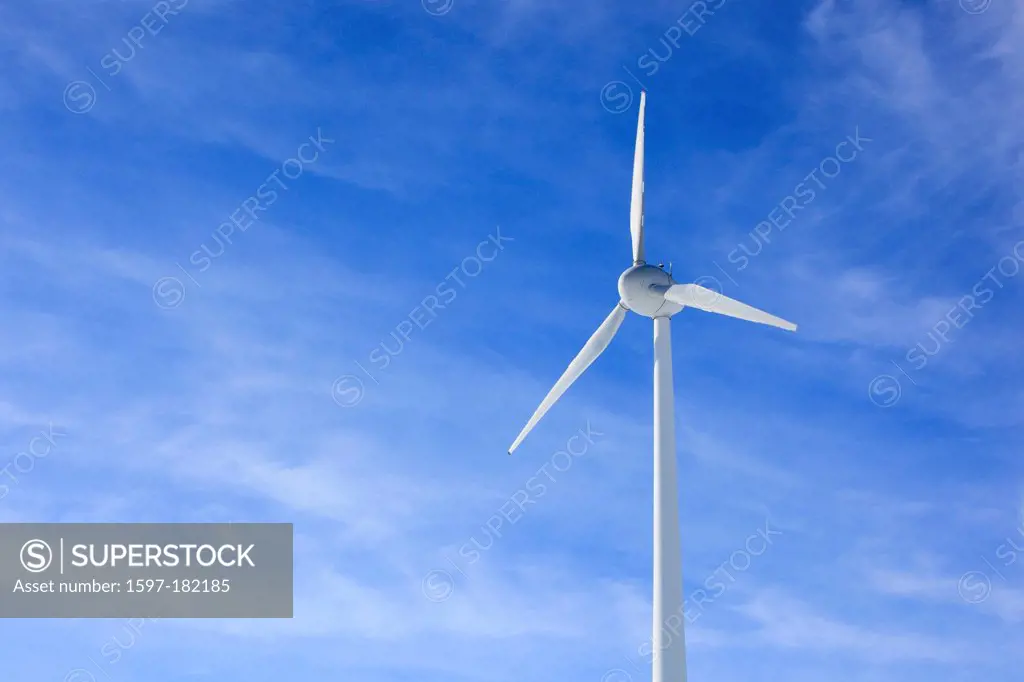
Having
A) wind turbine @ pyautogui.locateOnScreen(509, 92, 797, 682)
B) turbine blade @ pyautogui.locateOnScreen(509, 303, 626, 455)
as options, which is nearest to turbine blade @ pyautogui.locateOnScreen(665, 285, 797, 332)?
wind turbine @ pyautogui.locateOnScreen(509, 92, 797, 682)

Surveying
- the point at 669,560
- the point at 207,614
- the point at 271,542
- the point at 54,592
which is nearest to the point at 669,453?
the point at 669,560

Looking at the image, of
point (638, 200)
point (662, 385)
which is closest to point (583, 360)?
point (662, 385)

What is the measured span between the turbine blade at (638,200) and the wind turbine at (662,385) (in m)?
0.06

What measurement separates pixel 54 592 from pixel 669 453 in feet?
88.6

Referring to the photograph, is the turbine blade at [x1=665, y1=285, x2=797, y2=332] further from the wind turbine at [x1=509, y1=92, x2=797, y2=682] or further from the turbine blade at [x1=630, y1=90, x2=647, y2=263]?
the turbine blade at [x1=630, y1=90, x2=647, y2=263]

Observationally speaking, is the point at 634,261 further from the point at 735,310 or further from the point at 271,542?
the point at 271,542

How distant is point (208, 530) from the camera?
48.4 metres

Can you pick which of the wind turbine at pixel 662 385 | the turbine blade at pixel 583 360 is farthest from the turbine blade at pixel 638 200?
the turbine blade at pixel 583 360

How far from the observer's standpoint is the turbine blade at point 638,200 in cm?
5488

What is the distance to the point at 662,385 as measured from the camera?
50875mm

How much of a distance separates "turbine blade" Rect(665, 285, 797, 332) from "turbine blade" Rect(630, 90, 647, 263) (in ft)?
13.3

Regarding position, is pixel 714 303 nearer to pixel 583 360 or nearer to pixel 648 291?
pixel 648 291

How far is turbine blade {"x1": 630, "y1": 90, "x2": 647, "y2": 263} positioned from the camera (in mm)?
54875

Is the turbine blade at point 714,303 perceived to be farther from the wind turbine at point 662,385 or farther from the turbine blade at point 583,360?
the turbine blade at point 583,360
